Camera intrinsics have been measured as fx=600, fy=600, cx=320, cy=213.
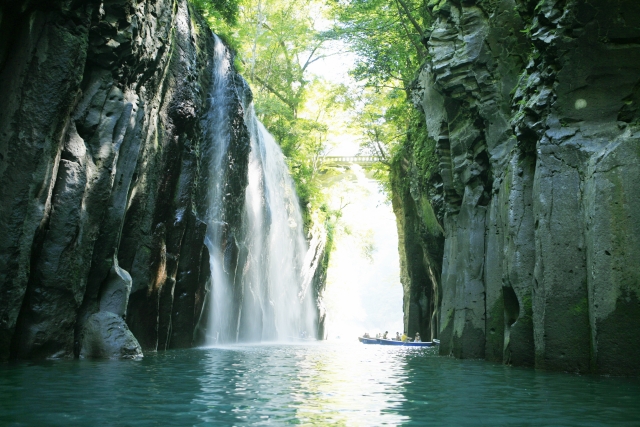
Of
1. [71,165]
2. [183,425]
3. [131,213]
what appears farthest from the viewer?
[131,213]

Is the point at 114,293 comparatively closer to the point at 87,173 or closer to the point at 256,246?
the point at 87,173

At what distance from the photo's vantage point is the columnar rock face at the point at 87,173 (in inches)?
389

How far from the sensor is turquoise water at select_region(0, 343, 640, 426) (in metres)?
4.98

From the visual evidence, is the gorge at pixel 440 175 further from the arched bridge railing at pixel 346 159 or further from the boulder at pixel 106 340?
the arched bridge railing at pixel 346 159

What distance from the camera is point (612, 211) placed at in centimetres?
933

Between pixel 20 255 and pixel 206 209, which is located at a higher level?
pixel 206 209

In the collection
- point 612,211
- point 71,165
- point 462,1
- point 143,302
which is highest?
point 462,1

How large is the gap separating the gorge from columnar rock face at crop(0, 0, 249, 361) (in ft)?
0.11

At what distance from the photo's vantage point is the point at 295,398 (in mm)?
6332

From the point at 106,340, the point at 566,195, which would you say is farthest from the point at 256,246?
the point at 566,195

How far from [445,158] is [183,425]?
17025mm

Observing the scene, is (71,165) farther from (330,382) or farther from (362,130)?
(362,130)

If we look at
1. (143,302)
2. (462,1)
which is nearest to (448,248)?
(462,1)

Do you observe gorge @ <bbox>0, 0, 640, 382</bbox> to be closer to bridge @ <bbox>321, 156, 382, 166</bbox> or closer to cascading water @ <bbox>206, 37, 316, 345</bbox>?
cascading water @ <bbox>206, 37, 316, 345</bbox>
